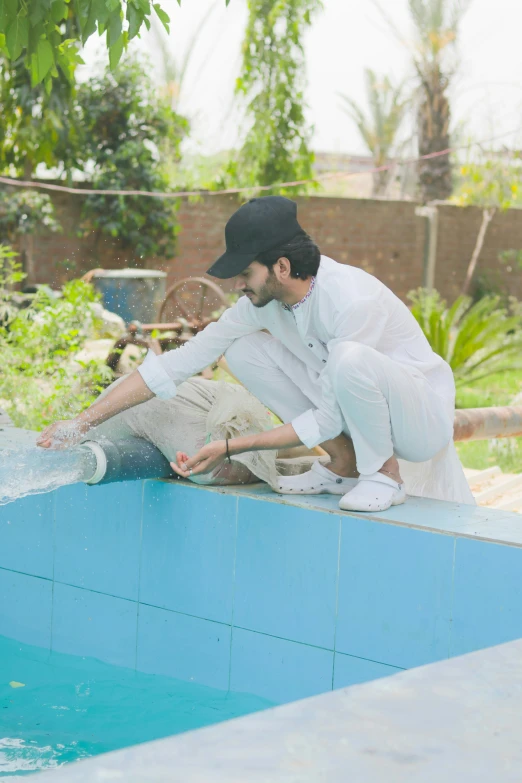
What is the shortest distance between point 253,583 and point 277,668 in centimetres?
22

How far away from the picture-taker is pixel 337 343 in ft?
8.66

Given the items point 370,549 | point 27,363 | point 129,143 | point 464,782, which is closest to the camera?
point 464,782

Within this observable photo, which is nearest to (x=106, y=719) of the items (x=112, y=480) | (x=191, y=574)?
(x=191, y=574)

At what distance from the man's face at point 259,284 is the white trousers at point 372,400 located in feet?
0.68

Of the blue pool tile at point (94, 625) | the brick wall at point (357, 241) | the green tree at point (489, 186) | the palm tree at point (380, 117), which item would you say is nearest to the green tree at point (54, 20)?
the blue pool tile at point (94, 625)

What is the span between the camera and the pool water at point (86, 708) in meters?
2.41

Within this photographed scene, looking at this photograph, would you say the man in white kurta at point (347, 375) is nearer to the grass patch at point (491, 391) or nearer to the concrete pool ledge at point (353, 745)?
the concrete pool ledge at point (353, 745)

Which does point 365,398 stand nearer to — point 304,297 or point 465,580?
point 304,297

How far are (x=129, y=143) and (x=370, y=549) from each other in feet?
30.8

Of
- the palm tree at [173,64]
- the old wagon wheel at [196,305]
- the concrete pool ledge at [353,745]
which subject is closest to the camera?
the concrete pool ledge at [353,745]

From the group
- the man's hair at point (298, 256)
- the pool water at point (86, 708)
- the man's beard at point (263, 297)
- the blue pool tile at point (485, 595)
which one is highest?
the man's hair at point (298, 256)

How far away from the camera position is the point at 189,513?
9.08ft

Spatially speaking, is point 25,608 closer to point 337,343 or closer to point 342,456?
point 342,456

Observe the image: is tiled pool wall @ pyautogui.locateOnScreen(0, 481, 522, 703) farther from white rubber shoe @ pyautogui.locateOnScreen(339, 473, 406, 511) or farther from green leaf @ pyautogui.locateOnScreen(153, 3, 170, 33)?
green leaf @ pyautogui.locateOnScreen(153, 3, 170, 33)
